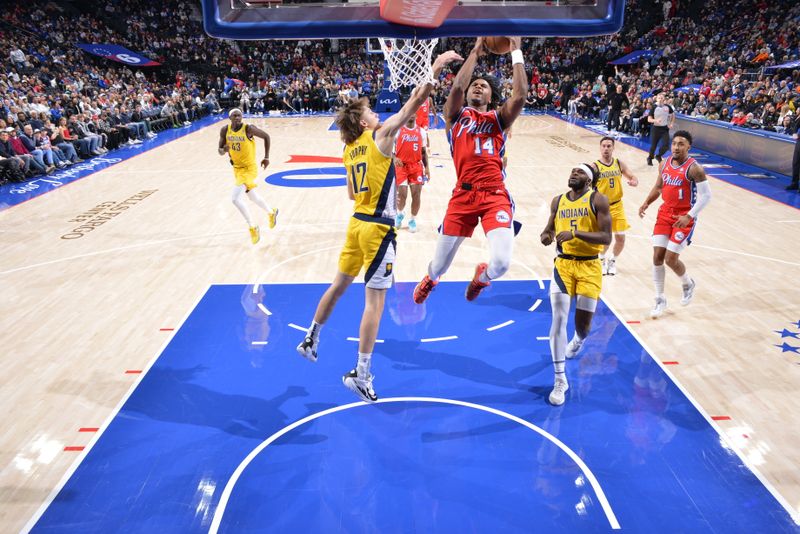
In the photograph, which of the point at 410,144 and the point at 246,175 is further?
the point at 410,144

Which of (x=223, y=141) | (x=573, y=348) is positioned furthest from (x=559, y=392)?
(x=223, y=141)

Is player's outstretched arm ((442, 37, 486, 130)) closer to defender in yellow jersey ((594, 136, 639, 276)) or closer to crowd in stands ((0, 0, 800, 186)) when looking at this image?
defender in yellow jersey ((594, 136, 639, 276))

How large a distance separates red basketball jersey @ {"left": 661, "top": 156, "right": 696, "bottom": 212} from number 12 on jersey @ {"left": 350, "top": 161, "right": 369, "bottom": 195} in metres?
3.16

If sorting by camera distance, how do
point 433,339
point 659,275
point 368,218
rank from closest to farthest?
point 368,218 < point 433,339 < point 659,275

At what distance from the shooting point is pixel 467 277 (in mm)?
7289

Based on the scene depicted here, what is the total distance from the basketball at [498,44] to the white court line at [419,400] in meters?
2.71

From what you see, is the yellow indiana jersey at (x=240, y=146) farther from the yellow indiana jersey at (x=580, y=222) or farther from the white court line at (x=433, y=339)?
the yellow indiana jersey at (x=580, y=222)

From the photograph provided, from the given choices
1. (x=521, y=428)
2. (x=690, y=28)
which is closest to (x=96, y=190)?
(x=521, y=428)

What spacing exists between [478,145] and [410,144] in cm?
412

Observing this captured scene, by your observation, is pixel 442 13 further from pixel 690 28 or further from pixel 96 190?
pixel 690 28

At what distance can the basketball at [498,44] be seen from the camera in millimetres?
4637

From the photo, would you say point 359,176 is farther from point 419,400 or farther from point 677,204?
point 677,204

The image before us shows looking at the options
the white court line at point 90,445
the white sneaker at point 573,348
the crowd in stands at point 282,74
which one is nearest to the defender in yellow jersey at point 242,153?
the white court line at point 90,445

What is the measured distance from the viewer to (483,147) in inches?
181
